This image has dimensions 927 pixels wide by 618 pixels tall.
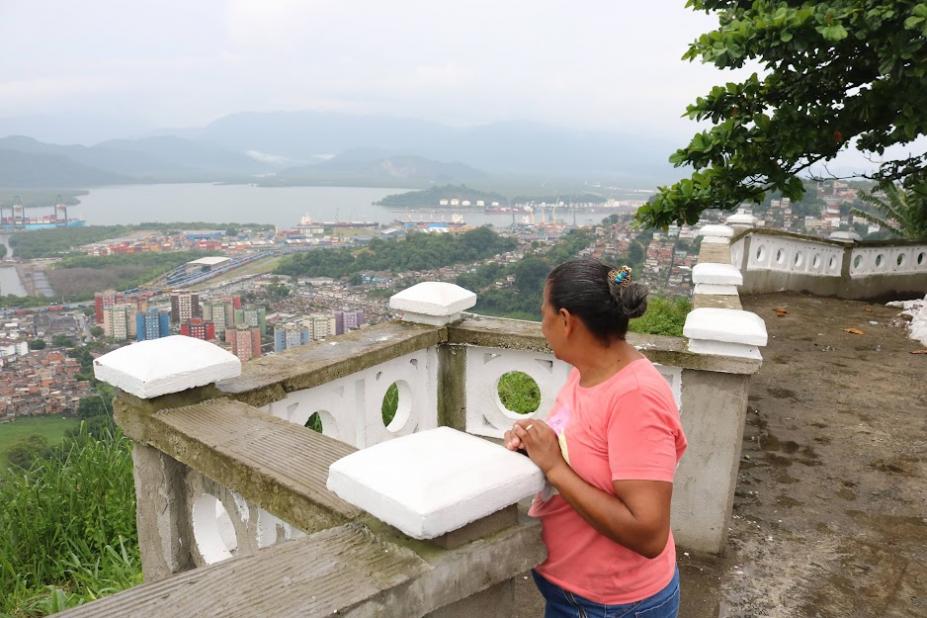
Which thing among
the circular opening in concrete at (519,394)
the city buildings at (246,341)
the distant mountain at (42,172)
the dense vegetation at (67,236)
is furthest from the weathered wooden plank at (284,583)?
the distant mountain at (42,172)

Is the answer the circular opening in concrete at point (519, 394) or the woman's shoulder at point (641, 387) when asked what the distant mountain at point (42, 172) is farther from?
the woman's shoulder at point (641, 387)

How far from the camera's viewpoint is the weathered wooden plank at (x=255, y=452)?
6.31ft

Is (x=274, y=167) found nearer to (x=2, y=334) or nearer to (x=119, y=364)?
(x=2, y=334)

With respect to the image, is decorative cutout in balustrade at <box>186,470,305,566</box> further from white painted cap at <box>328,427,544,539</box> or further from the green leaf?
the green leaf

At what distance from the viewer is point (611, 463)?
1651 mm

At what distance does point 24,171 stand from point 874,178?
88912mm

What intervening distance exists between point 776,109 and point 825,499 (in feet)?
11.6

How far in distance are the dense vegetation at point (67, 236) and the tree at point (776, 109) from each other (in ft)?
112

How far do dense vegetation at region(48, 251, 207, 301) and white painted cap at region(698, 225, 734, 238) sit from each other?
20.5 meters

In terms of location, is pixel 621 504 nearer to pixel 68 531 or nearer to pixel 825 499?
pixel 825 499

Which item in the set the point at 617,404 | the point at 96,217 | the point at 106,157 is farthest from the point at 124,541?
the point at 106,157

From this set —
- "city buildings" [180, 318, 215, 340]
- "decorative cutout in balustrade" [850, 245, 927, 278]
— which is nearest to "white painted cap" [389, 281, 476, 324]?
"city buildings" [180, 318, 215, 340]

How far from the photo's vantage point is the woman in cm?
164

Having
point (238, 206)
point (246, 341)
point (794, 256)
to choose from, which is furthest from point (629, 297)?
point (238, 206)
